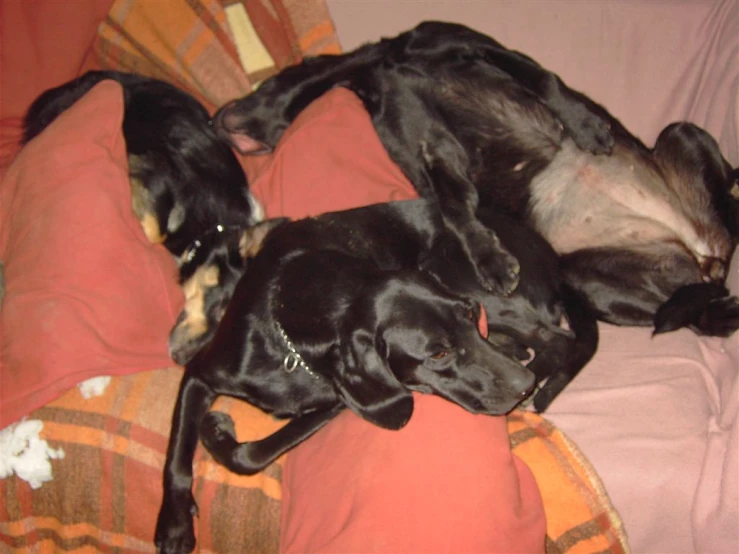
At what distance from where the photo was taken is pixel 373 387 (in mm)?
1635

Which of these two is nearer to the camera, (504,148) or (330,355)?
(330,355)

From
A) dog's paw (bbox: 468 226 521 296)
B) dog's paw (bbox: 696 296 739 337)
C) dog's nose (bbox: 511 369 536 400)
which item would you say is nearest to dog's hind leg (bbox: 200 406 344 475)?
dog's nose (bbox: 511 369 536 400)

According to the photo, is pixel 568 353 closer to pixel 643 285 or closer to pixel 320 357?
pixel 643 285

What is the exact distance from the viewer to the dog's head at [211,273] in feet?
6.81

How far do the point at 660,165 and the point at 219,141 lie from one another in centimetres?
166

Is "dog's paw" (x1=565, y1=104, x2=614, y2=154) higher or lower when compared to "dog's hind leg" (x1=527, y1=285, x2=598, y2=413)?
higher

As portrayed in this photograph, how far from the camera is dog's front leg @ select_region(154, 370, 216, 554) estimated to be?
5.88 feet

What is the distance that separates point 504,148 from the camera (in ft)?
7.93

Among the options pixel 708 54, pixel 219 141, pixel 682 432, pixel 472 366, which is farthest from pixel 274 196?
pixel 708 54

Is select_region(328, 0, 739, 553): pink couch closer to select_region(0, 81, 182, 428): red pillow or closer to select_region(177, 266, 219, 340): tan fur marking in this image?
select_region(177, 266, 219, 340): tan fur marking

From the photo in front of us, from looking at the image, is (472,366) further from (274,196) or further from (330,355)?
(274,196)

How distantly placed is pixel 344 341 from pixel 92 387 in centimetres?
79

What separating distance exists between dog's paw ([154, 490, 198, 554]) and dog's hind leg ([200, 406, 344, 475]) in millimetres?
148

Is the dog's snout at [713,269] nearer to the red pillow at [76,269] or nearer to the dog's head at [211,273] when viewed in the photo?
the dog's head at [211,273]
